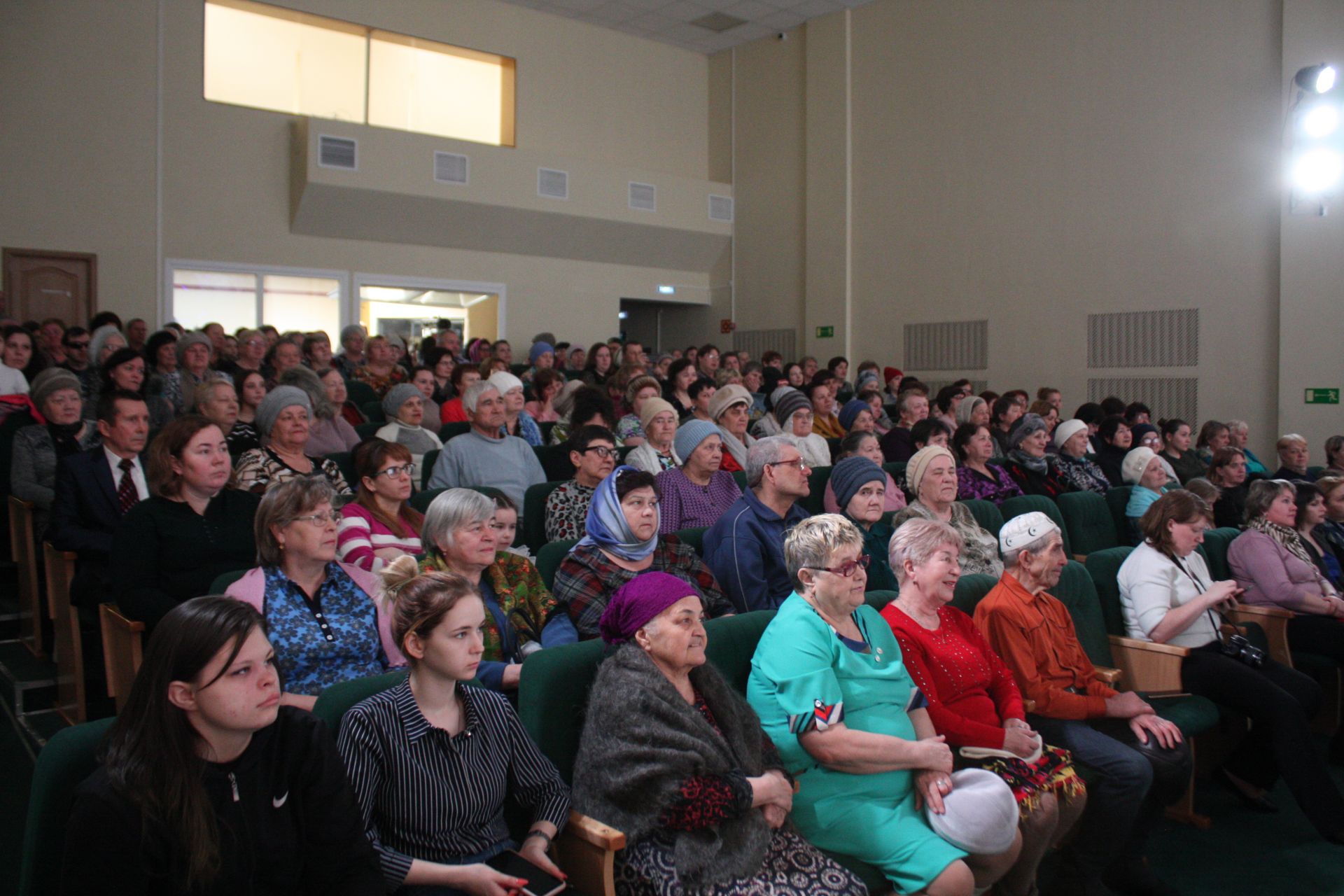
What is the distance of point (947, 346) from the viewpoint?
32.1ft

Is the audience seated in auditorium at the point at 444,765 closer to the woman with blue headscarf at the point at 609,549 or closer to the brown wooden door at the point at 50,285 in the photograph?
the woman with blue headscarf at the point at 609,549

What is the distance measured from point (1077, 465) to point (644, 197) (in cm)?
667

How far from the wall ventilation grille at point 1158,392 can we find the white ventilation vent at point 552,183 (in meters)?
5.54

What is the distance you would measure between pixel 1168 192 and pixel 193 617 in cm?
872

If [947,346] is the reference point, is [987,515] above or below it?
below

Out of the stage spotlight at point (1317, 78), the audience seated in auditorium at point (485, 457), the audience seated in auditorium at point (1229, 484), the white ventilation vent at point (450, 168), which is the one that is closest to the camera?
the audience seated in auditorium at point (485, 457)

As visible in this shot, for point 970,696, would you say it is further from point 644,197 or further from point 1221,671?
point 644,197

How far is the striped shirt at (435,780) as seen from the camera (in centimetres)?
169

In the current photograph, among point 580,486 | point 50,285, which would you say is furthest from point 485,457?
point 50,285

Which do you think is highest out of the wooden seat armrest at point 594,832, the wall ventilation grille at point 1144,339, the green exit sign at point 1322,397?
the wall ventilation grille at point 1144,339

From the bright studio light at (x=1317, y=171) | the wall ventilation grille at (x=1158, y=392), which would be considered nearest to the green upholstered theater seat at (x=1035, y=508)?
the wall ventilation grille at (x=1158, y=392)

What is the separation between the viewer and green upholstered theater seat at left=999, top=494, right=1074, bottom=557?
4.38 metres

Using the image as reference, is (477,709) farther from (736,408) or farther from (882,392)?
(882,392)

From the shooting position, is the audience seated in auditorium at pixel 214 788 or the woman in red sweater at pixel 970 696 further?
the woman in red sweater at pixel 970 696
